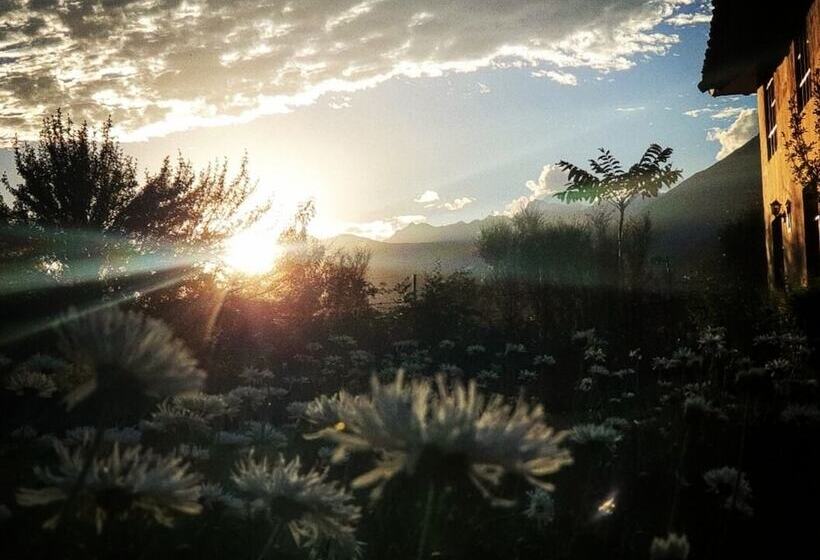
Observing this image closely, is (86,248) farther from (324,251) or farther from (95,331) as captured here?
(95,331)

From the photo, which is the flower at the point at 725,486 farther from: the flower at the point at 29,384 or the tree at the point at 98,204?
the tree at the point at 98,204

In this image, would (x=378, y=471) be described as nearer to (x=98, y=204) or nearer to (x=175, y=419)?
(x=175, y=419)

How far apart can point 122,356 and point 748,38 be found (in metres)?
14.4

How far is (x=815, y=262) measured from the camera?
11.7 metres

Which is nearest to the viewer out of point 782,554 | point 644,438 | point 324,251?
point 782,554

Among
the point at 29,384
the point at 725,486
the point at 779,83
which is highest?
the point at 779,83

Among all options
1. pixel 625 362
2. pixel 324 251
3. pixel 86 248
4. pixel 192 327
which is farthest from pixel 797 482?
pixel 324 251

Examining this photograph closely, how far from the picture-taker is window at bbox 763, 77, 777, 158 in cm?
1462

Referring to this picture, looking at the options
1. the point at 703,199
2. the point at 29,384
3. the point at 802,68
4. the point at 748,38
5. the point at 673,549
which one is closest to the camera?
the point at 673,549

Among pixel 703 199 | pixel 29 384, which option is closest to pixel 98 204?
pixel 29 384

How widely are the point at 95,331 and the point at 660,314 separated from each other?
14.8 meters

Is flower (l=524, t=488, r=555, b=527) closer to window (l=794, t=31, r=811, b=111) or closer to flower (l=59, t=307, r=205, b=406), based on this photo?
flower (l=59, t=307, r=205, b=406)

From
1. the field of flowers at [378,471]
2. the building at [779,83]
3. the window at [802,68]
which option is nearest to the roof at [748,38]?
the building at [779,83]

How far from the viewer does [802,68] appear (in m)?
12.0
